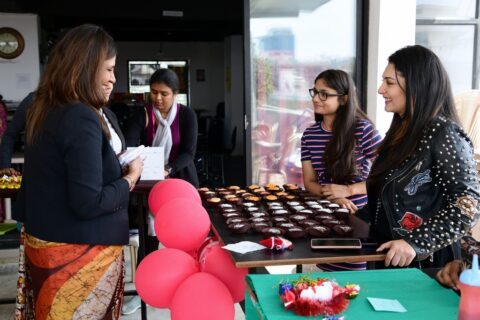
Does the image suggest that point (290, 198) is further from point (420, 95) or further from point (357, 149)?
point (420, 95)

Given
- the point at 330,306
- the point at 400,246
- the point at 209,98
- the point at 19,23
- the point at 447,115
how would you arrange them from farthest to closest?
the point at 209,98, the point at 19,23, the point at 447,115, the point at 400,246, the point at 330,306

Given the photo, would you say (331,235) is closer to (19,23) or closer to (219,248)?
(219,248)

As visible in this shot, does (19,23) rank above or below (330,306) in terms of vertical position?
above

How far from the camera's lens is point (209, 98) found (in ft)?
42.9

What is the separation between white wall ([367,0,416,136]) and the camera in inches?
186

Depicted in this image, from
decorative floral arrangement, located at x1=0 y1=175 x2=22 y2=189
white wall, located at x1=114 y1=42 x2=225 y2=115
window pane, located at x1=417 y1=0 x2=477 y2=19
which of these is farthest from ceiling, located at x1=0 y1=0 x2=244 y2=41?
decorative floral arrangement, located at x1=0 y1=175 x2=22 y2=189

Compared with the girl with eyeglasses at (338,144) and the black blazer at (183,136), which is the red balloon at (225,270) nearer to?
the girl with eyeglasses at (338,144)

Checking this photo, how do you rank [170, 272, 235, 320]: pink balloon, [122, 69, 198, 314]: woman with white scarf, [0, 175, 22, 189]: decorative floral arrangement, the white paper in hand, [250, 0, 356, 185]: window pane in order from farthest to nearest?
[250, 0, 356, 185]: window pane → [122, 69, 198, 314]: woman with white scarf → [0, 175, 22, 189]: decorative floral arrangement → the white paper in hand → [170, 272, 235, 320]: pink balloon

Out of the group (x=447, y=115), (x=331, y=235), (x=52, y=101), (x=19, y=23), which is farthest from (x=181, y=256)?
(x=19, y=23)

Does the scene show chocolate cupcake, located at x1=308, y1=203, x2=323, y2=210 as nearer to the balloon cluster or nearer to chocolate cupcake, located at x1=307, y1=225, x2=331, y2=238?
chocolate cupcake, located at x1=307, y1=225, x2=331, y2=238

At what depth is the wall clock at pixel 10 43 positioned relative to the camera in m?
6.36

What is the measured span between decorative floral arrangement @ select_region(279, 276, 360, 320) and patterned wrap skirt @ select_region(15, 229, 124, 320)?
31.2 inches

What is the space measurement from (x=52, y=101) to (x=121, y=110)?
18.7 feet

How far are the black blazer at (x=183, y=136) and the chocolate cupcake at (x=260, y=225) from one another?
1.21 meters
